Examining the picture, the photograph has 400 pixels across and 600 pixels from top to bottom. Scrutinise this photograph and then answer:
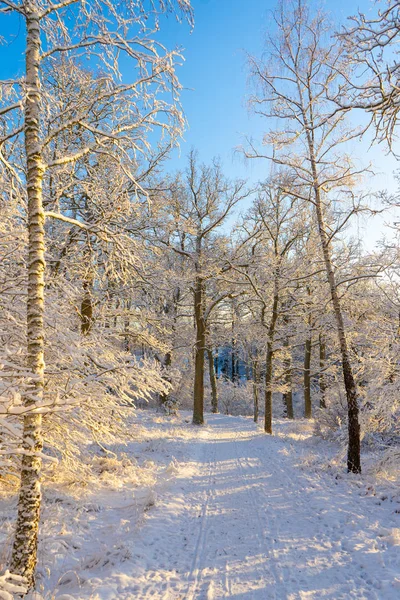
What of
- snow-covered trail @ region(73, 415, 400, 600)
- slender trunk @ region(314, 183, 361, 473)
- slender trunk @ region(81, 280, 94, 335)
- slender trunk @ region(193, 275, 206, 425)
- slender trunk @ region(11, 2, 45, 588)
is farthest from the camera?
slender trunk @ region(193, 275, 206, 425)

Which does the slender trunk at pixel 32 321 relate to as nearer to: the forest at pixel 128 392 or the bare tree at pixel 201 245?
the forest at pixel 128 392

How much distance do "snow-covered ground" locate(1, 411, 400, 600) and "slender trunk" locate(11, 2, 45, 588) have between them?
21.4 inches

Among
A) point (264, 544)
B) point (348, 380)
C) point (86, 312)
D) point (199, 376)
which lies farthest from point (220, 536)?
point (199, 376)

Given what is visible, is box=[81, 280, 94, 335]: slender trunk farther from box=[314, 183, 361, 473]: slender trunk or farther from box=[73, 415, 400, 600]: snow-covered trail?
box=[314, 183, 361, 473]: slender trunk

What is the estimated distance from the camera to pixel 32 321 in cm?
354

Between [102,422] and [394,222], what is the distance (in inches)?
332

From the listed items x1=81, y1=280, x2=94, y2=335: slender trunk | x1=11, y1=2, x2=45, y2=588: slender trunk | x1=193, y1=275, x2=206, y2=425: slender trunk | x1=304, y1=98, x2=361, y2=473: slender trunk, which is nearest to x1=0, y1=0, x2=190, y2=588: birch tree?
x1=11, y1=2, x2=45, y2=588: slender trunk

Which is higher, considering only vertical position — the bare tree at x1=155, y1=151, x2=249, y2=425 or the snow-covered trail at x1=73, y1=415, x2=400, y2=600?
the bare tree at x1=155, y1=151, x2=249, y2=425

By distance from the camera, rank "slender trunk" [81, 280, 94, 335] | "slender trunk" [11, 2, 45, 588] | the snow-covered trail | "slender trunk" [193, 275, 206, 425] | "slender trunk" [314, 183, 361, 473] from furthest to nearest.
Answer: "slender trunk" [193, 275, 206, 425] → "slender trunk" [314, 183, 361, 473] → "slender trunk" [81, 280, 94, 335] → the snow-covered trail → "slender trunk" [11, 2, 45, 588]

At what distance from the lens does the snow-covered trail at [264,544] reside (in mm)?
3830

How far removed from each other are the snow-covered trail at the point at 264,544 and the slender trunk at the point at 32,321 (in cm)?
108

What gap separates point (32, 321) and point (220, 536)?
4.38m

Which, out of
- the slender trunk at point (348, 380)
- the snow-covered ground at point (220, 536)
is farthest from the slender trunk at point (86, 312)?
the slender trunk at point (348, 380)

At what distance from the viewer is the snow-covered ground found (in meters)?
3.85
